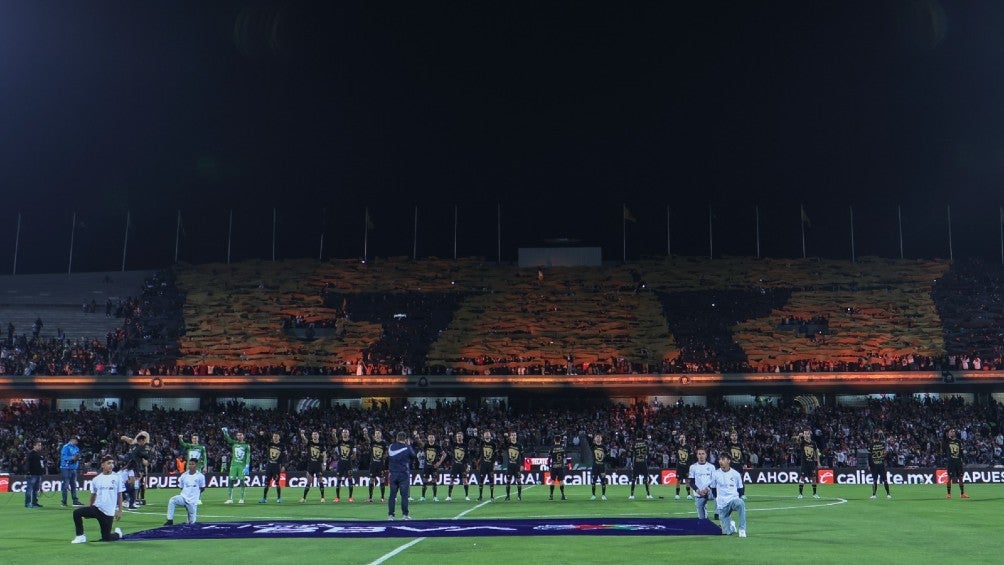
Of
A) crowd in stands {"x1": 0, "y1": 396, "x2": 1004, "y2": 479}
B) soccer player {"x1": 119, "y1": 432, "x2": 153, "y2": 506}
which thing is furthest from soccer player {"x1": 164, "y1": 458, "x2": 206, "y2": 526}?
crowd in stands {"x1": 0, "y1": 396, "x2": 1004, "y2": 479}

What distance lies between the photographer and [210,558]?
53.8 ft

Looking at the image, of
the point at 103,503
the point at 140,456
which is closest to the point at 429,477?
the point at 140,456

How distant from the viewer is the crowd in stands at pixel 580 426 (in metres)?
49.7

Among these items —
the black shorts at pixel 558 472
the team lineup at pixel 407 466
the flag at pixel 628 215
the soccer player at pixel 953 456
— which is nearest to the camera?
the team lineup at pixel 407 466

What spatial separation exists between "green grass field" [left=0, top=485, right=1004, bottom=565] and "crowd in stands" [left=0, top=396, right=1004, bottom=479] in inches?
754

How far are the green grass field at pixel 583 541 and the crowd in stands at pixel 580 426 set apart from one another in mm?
19146

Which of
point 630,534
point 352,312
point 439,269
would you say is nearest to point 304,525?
point 630,534

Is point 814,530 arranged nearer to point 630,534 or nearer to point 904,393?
point 630,534

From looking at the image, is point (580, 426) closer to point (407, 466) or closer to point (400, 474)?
point (407, 466)

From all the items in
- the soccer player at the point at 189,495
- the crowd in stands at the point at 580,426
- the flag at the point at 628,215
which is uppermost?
the flag at the point at 628,215

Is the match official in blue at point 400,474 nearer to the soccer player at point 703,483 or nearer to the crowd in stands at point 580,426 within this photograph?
the soccer player at point 703,483

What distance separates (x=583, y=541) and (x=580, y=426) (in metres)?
36.4

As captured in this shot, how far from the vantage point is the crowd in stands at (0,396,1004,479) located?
4966cm

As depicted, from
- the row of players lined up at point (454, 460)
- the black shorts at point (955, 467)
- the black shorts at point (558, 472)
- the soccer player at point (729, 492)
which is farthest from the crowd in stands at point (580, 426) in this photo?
the soccer player at point (729, 492)
